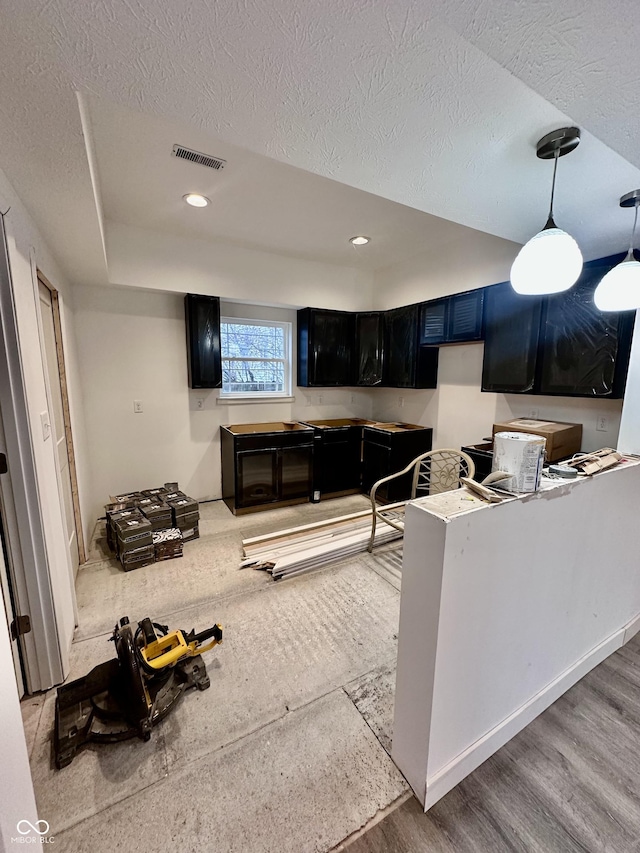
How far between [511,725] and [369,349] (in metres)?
3.51

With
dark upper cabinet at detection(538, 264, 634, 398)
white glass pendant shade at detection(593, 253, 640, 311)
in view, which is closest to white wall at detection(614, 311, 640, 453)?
dark upper cabinet at detection(538, 264, 634, 398)

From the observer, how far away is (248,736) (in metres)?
1.40

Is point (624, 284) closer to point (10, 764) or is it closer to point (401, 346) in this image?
point (401, 346)

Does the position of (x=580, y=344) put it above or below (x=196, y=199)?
below

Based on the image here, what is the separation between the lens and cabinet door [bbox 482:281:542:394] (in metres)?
2.62

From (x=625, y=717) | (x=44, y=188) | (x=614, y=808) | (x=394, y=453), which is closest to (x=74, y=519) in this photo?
(x=44, y=188)

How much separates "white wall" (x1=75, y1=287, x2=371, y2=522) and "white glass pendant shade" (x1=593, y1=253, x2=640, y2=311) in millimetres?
3103

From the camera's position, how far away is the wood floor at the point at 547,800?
43.3 inches

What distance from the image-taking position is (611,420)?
244 centimetres

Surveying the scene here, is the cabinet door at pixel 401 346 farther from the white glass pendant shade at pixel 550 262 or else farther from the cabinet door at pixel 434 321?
the white glass pendant shade at pixel 550 262

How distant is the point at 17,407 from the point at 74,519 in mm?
1510

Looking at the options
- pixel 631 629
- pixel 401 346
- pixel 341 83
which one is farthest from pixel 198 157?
pixel 631 629

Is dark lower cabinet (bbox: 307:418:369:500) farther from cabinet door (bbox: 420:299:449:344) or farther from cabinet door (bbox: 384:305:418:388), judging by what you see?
cabinet door (bbox: 420:299:449:344)

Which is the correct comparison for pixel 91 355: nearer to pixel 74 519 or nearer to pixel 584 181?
pixel 74 519
